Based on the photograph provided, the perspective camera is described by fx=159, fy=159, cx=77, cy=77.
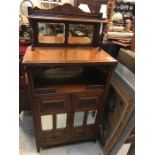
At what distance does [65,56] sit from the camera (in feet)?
3.95

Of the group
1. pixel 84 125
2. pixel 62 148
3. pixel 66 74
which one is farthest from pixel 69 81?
pixel 62 148

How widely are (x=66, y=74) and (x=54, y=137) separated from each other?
623 mm

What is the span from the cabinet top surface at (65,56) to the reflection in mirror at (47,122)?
1.75 feet

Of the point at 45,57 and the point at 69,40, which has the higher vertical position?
the point at 69,40

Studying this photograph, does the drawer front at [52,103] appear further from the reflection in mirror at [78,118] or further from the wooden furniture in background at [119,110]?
the wooden furniture in background at [119,110]

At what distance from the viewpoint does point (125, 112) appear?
1.23 meters

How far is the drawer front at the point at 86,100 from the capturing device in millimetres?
1326

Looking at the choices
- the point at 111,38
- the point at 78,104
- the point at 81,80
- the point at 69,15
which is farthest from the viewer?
the point at 111,38

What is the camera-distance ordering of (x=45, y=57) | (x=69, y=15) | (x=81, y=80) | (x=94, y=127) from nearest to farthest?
1. (x=45, y=57)
2. (x=69, y=15)
3. (x=81, y=80)
4. (x=94, y=127)

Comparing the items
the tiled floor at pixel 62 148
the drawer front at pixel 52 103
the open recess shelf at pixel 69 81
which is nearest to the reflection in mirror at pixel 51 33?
the open recess shelf at pixel 69 81

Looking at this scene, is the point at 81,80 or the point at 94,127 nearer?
the point at 81,80
